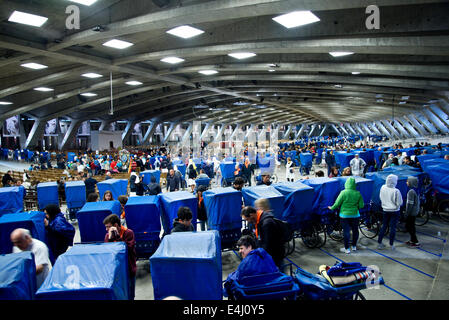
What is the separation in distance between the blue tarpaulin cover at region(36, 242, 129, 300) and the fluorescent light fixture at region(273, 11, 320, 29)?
362 inches

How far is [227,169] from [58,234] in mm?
A: 9623

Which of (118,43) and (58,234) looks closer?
(58,234)

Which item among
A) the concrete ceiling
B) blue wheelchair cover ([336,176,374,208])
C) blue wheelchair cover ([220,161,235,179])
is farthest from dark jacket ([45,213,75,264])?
blue wheelchair cover ([220,161,235,179])

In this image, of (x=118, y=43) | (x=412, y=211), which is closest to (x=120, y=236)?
(x=412, y=211)

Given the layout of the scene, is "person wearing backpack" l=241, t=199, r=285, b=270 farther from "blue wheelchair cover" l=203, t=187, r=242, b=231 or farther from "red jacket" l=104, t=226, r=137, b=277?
"red jacket" l=104, t=226, r=137, b=277

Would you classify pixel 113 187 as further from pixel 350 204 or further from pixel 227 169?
pixel 350 204

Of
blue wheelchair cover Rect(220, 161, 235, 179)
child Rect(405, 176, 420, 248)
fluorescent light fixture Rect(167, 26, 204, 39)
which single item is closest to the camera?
child Rect(405, 176, 420, 248)

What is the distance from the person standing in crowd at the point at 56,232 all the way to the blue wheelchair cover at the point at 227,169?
9.41 m

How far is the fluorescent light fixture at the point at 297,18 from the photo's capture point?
31.4 feet

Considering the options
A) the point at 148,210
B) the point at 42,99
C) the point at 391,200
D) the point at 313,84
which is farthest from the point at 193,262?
the point at 42,99

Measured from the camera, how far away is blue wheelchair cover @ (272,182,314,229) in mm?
6520

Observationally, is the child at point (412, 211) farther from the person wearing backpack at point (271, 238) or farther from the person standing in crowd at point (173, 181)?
the person standing in crowd at point (173, 181)

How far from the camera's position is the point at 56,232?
17.4 ft

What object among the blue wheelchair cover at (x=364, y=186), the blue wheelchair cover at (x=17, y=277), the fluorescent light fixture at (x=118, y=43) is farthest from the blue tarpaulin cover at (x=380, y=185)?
the fluorescent light fixture at (x=118, y=43)
